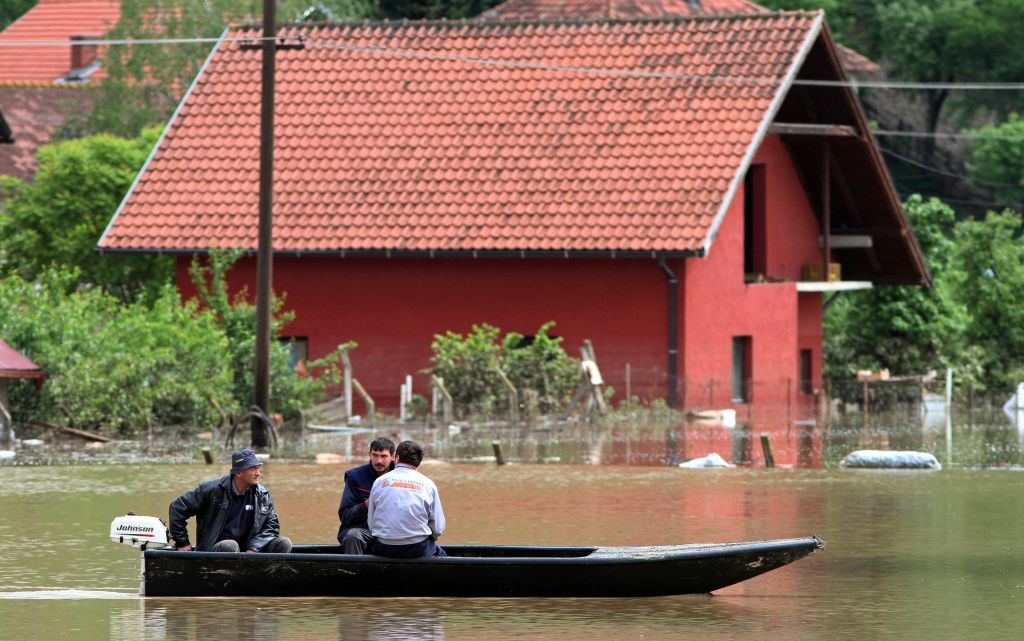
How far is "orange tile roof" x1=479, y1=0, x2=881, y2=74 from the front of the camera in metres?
59.9

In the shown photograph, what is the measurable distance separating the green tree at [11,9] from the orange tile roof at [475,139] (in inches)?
1732

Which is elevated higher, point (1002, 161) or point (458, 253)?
point (1002, 161)

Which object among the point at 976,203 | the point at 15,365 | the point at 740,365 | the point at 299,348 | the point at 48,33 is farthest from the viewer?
the point at 48,33

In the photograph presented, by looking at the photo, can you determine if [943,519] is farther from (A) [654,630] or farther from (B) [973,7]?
(B) [973,7]

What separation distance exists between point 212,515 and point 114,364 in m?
17.6

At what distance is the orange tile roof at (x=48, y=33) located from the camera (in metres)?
76.2

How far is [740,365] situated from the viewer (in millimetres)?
42688

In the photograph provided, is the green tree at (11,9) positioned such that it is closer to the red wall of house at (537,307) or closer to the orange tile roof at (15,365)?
the red wall of house at (537,307)

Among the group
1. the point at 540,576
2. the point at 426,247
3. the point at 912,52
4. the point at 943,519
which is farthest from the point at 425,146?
the point at 912,52

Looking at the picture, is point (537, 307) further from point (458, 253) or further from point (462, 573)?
point (462, 573)

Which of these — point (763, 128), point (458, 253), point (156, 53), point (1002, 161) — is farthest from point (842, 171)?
point (1002, 161)

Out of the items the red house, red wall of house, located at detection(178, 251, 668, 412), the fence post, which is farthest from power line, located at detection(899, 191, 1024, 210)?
the fence post

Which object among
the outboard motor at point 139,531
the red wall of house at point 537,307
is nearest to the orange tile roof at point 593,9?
the red wall of house at point 537,307

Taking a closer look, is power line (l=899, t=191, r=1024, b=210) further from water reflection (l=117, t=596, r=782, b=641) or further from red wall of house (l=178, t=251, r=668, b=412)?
water reflection (l=117, t=596, r=782, b=641)
